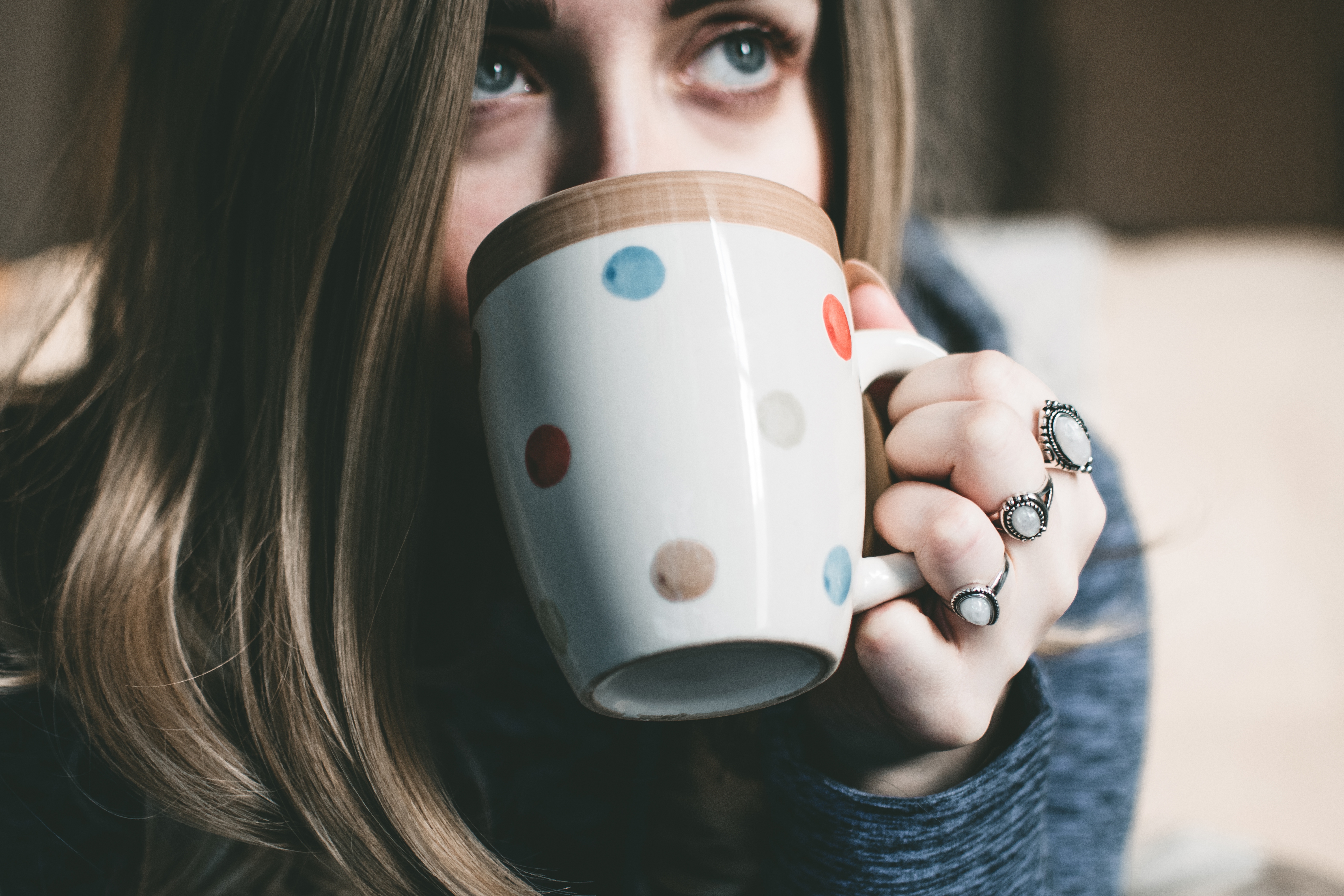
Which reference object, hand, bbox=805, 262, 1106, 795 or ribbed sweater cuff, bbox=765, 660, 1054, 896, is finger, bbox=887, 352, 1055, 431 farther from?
ribbed sweater cuff, bbox=765, 660, 1054, 896

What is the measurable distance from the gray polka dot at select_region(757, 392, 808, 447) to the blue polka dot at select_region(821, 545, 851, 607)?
6 centimetres

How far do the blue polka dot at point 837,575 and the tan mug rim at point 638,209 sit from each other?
0.48 ft

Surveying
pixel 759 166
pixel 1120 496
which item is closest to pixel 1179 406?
pixel 1120 496

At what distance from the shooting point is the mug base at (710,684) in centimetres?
40

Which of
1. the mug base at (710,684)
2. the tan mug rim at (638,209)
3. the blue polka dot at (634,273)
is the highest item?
the tan mug rim at (638,209)

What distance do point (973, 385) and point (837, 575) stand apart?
14cm

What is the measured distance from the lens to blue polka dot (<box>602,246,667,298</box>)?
1.22 feet

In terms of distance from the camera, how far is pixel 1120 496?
35.0 inches

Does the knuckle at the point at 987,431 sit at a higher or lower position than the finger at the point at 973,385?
lower

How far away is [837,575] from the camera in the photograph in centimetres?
40

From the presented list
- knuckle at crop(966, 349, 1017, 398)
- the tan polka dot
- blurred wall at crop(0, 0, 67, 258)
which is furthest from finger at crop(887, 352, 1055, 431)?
blurred wall at crop(0, 0, 67, 258)

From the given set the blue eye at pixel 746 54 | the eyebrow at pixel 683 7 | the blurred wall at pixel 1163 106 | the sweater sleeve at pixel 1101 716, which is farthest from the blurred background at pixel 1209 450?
the blurred wall at pixel 1163 106

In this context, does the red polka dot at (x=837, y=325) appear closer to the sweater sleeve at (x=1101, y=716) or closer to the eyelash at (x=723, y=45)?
the eyelash at (x=723, y=45)

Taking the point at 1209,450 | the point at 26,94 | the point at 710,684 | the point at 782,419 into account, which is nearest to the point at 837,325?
the point at 782,419
